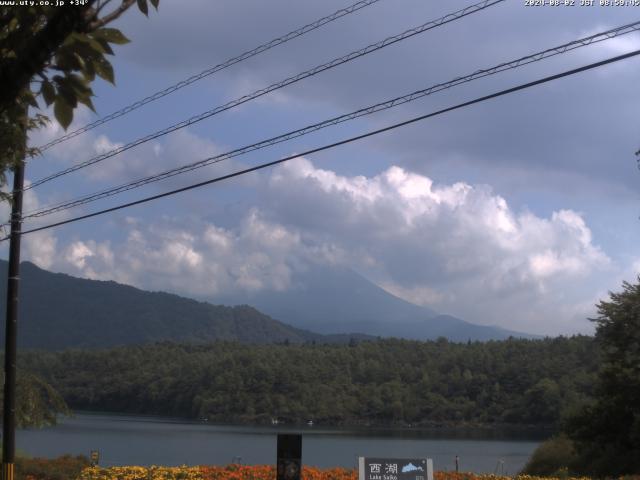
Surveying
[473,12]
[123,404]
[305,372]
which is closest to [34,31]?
[473,12]

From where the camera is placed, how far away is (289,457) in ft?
39.5

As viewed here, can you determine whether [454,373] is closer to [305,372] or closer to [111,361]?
[305,372]

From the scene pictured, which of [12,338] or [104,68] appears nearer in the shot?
[104,68]

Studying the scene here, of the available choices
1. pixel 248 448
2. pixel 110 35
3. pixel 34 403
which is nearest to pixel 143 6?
pixel 110 35

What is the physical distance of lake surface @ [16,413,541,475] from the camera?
3894 centimetres

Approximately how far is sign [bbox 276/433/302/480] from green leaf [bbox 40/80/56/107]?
353 inches

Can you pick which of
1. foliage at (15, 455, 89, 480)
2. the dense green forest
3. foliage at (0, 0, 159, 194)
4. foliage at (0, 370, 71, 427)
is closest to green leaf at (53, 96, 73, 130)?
foliage at (0, 0, 159, 194)

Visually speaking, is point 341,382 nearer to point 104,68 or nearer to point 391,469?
point 391,469

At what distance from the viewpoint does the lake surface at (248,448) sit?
38.9 m

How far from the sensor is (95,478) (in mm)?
17984

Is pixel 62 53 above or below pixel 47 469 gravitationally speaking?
above

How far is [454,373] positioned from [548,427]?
20297 millimetres

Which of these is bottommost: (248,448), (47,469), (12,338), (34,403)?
(248,448)

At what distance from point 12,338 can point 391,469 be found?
8.09 metres
